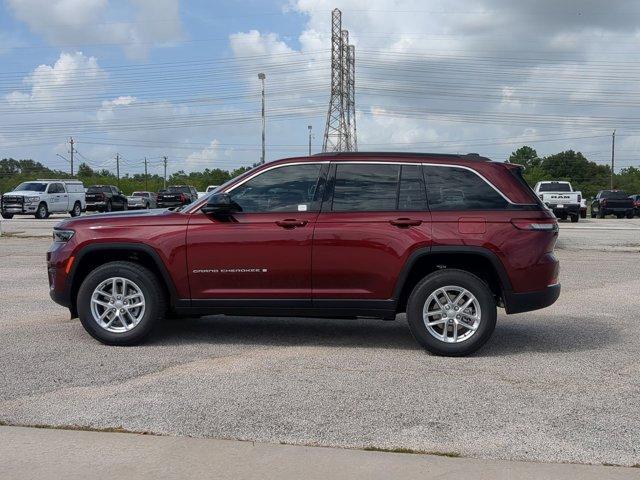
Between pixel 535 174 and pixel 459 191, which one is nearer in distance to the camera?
pixel 459 191

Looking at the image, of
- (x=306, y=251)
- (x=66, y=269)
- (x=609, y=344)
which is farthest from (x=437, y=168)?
(x=66, y=269)

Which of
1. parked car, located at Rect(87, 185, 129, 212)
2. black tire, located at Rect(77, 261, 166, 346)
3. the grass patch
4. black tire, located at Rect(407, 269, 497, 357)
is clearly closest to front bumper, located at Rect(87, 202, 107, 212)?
parked car, located at Rect(87, 185, 129, 212)

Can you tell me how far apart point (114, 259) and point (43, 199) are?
98.8ft

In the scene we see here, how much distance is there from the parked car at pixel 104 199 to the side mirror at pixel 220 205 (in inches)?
1565

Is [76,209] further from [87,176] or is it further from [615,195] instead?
[87,176]

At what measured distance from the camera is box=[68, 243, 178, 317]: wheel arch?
6.89m

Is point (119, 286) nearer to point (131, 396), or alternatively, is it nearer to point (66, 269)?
point (66, 269)

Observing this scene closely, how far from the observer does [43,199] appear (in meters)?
35.1

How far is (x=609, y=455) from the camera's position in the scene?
13.9 ft

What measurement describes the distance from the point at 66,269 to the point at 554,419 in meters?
4.58

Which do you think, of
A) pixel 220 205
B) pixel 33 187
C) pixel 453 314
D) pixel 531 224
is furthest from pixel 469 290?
pixel 33 187

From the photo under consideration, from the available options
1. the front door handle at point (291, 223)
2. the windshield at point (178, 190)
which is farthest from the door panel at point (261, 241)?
the windshield at point (178, 190)

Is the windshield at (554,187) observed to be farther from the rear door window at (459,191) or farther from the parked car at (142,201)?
the rear door window at (459,191)

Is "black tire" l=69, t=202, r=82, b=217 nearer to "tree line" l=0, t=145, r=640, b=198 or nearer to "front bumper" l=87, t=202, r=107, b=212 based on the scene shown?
"front bumper" l=87, t=202, r=107, b=212
